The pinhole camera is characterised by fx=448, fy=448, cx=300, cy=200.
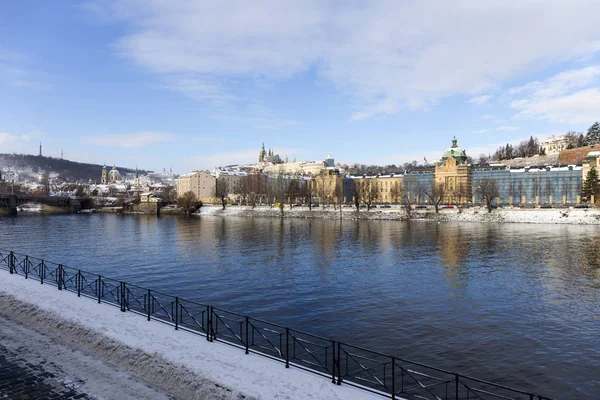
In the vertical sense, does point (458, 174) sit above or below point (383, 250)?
above

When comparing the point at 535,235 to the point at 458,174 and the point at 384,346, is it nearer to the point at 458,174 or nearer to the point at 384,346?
the point at 384,346

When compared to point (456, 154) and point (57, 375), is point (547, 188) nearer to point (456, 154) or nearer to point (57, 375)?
point (456, 154)

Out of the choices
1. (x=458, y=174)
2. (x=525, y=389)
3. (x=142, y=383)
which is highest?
(x=458, y=174)

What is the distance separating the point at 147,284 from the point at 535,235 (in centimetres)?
5978

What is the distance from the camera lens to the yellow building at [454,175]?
154m

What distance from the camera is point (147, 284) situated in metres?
34.0

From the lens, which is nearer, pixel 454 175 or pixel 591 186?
pixel 591 186

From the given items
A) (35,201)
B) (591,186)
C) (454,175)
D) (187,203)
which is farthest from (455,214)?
(35,201)

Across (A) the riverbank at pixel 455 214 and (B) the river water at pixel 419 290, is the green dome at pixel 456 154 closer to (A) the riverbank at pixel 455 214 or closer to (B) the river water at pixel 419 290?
(A) the riverbank at pixel 455 214

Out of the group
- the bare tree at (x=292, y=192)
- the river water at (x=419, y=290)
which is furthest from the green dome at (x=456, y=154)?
the river water at (x=419, y=290)

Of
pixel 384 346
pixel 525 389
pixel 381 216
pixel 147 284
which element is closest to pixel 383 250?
pixel 147 284

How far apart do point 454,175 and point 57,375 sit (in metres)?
162

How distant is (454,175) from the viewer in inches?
6417

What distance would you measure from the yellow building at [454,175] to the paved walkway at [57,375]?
145508 mm
